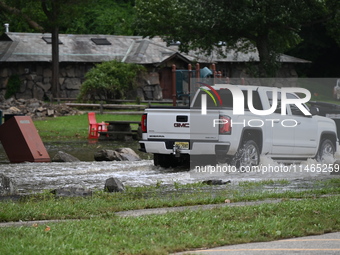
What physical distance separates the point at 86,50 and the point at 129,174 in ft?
124

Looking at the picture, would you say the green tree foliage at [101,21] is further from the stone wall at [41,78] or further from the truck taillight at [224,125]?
the truck taillight at [224,125]

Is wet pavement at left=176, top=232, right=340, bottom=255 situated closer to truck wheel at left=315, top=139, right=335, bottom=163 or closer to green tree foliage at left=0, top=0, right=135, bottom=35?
truck wheel at left=315, top=139, right=335, bottom=163

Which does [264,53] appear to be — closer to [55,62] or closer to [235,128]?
[55,62]

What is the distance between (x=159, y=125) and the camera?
18.5 metres

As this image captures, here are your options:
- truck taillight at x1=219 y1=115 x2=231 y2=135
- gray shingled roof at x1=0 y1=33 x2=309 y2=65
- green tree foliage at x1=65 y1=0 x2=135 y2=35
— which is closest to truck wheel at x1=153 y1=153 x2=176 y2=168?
truck taillight at x1=219 y1=115 x2=231 y2=135

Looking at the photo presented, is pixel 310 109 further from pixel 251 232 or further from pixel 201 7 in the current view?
pixel 201 7

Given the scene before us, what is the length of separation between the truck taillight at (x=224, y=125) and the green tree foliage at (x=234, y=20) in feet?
83.1

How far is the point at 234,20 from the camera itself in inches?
1695

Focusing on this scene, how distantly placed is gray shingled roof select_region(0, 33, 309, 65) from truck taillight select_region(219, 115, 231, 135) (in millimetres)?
35724

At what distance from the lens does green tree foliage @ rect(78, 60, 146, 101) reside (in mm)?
47844

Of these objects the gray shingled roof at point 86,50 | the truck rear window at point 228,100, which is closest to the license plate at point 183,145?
the truck rear window at point 228,100

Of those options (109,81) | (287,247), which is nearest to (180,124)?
(287,247)

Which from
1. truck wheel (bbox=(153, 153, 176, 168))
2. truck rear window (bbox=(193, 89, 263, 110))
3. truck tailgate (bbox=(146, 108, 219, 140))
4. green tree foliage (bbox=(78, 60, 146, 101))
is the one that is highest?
green tree foliage (bbox=(78, 60, 146, 101))

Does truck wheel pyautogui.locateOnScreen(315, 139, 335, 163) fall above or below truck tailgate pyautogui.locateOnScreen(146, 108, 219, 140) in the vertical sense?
below
